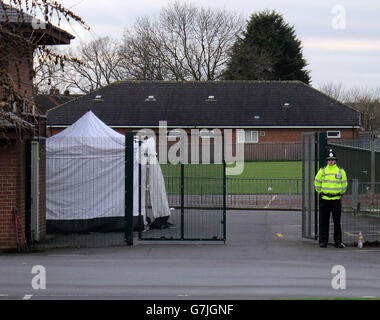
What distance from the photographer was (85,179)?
17.3m

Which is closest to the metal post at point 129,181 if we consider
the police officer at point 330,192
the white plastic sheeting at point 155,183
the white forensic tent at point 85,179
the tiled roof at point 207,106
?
the white forensic tent at point 85,179

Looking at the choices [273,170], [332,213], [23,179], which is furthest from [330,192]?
[273,170]

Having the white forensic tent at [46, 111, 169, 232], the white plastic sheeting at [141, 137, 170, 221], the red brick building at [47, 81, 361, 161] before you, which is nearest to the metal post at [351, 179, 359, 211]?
the white plastic sheeting at [141, 137, 170, 221]

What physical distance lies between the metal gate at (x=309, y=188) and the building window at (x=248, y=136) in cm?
A: 4016

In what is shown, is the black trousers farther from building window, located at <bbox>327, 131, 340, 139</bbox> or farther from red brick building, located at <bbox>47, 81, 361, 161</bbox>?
building window, located at <bbox>327, 131, 340, 139</bbox>

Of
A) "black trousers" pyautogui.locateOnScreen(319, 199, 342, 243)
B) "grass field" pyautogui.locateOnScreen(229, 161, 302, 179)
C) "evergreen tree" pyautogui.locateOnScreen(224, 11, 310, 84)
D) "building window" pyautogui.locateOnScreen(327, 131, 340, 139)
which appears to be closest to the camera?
"black trousers" pyautogui.locateOnScreen(319, 199, 342, 243)

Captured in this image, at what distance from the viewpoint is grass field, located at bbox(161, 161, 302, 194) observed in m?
19.6

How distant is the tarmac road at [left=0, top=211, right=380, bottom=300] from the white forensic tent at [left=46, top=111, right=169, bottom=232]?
1917 millimetres

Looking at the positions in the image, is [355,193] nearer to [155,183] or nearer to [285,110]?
[155,183]

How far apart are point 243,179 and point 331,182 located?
47.0 ft

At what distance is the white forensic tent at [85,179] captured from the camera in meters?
17.3

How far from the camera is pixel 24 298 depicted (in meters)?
9.87

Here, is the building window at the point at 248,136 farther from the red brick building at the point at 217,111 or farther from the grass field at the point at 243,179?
the grass field at the point at 243,179
